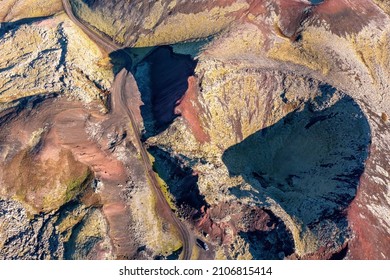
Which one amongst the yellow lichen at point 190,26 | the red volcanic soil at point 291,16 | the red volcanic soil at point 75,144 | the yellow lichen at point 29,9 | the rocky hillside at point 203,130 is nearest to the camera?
the rocky hillside at point 203,130

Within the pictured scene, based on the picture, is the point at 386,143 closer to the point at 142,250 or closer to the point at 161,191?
the point at 161,191

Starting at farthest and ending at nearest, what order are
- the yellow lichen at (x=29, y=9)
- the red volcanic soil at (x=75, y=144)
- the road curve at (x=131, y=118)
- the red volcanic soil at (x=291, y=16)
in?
the yellow lichen at (x=29, y=9) → the red volcanic soil at (x=291, y=16) → the red volcanic soil at (x=75, y=144) → the road curve at (x=131, y=118)

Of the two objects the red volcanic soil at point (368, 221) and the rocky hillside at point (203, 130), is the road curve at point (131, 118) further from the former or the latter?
the red volcanic soil at point (368, 221)

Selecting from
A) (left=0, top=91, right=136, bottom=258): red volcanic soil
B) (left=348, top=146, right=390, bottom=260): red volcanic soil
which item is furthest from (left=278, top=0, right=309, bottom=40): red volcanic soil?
(left=0, top=91, right=136, bottom=258): red volcanic soil

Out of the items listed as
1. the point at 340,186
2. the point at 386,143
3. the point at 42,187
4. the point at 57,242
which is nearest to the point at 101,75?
the point at 42,187

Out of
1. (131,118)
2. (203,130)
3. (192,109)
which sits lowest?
(203,130)

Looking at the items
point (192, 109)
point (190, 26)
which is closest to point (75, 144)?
point (192, 109)

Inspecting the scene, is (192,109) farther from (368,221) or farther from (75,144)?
(368,221)

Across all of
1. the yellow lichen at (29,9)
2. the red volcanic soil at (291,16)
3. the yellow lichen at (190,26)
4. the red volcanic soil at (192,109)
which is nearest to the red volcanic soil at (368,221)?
the red volcanic soil at (192,109)
